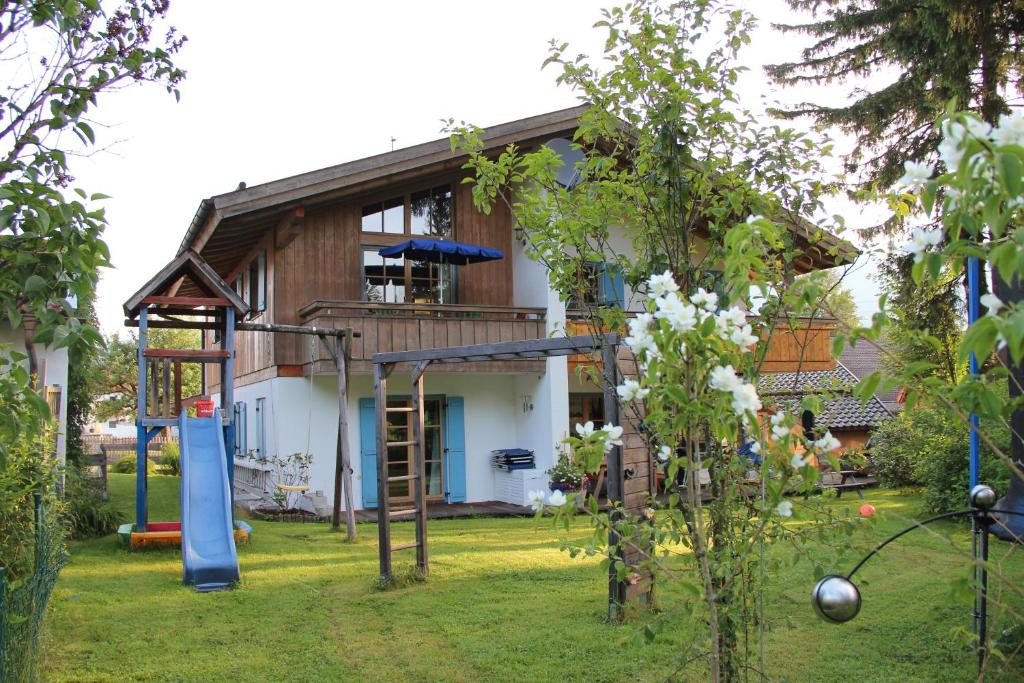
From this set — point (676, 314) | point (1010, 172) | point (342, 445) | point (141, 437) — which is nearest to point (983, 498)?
point (676, 314)

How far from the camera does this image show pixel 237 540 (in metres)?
11.0

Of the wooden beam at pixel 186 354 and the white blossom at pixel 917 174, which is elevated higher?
the wooden beam at pixel 186 354

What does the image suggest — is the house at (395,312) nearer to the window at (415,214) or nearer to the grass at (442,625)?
the window at (415,214)

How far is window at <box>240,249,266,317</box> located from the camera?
15.9 m

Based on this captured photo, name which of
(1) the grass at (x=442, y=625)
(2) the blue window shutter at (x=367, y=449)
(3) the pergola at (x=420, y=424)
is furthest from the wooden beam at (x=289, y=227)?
(1) the grass at (x=442, y=625)

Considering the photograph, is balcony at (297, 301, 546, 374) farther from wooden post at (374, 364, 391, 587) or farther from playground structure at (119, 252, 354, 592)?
wooden post at (374, 364, 391, 587)

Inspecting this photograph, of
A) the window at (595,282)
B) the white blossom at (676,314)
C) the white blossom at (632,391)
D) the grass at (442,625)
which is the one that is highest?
the window at (595,282)

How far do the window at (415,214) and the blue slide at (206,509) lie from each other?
5.38 m

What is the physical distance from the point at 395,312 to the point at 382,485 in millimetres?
6355

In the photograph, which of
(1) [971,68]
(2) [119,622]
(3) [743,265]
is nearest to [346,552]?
(2) [119,622]

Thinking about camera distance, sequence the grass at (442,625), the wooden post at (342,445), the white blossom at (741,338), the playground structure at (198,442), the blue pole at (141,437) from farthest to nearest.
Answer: the wooden post at (342,445) → the blue pole at (141,437) → the playground structure at (198,442) → the grass at (442,625) → the white blossom at (741,338)

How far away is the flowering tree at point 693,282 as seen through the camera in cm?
268

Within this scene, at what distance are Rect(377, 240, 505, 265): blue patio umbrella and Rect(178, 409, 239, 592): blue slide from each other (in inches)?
178

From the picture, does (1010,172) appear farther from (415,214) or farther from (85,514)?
(415,214)
